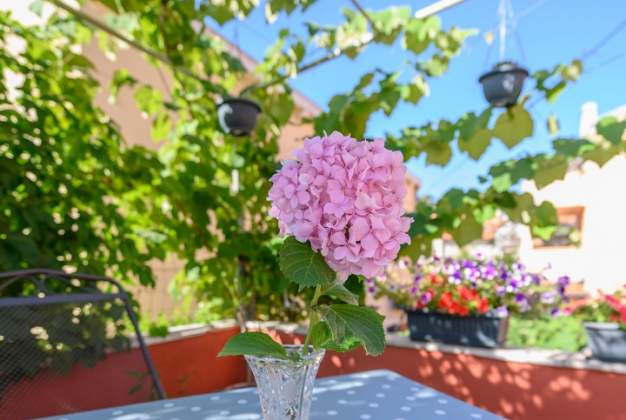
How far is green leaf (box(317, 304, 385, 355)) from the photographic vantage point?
20.4 inches

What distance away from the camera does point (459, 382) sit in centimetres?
188

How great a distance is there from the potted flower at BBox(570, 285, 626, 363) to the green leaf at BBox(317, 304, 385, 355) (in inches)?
59.9

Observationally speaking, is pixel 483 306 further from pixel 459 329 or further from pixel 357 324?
pixel 357 324

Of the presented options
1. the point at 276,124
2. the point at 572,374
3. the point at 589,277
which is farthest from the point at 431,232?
the point at 589,277

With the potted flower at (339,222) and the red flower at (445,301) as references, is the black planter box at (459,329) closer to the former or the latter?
the red flower at (445,301)

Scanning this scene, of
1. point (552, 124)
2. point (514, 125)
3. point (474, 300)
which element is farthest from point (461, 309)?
point (552, 124)

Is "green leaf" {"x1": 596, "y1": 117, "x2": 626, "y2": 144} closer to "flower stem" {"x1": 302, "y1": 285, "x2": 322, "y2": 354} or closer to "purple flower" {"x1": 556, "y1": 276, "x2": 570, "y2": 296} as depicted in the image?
"purple flower" {"x1": 556, "y1": 276, "x2": 570, "y2": 296}

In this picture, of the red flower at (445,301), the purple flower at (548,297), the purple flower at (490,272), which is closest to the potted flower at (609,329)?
the purple flower at (548,297)

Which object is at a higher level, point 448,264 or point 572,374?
point 448,264

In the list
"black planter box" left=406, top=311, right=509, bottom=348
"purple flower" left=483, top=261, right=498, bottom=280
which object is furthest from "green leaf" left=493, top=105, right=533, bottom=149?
"black planter box" left=406, top=311, right=509, bottom=348

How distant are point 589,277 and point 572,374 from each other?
7311 mm

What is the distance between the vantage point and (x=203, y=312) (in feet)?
9.68

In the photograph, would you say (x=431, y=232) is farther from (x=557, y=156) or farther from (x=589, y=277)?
(x=589, y=277)

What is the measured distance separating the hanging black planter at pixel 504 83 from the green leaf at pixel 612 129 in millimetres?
351
